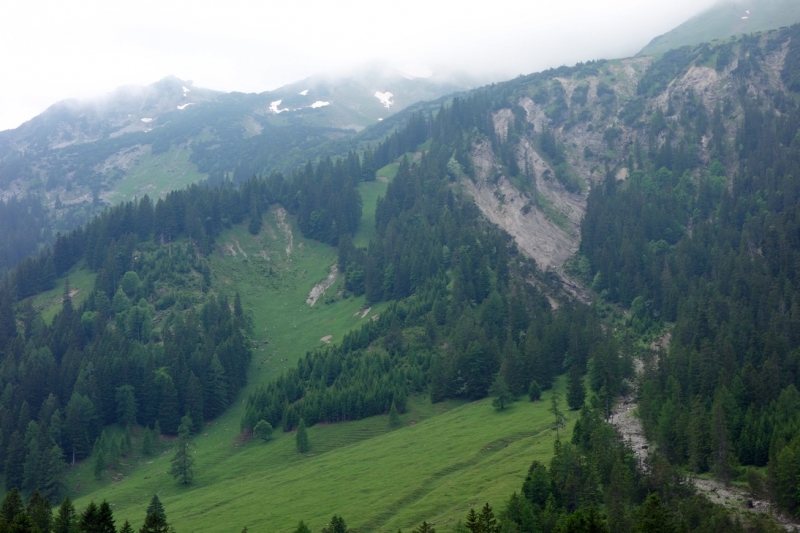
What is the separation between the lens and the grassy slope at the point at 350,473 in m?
105

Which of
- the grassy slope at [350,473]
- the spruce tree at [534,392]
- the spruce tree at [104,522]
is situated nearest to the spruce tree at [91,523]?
the spruce tree at [104,522]

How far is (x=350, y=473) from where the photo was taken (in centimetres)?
12238

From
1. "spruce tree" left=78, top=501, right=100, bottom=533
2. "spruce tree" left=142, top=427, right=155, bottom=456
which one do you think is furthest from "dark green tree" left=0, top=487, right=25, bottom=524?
"spruce tree" left=142, top=427, right=155, bottom=456

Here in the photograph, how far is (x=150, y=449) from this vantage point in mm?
150750

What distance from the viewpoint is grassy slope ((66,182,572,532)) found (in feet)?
344

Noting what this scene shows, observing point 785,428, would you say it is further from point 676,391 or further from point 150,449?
point 150,449

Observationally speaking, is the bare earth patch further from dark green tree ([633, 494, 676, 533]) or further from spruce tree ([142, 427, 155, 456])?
spruce tree ([142, 427, 155, 456])

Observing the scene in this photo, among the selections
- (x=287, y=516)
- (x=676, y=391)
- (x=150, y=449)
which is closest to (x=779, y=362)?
(x=676, y=391)

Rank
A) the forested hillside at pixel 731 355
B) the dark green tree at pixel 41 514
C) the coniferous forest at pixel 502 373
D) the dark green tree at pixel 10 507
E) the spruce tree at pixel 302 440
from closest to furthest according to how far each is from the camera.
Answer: the dark green tree at pixel 10 507 → the dark green tree at pixel 41 514 → the coniferous forest at pixel 502 373 → the forested hillside at pixel 731 355 → the spruce tree at pixel 302 440

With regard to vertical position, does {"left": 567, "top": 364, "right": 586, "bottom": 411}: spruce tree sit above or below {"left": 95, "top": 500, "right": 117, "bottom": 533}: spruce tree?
below

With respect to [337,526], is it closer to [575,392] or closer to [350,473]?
[350,473]

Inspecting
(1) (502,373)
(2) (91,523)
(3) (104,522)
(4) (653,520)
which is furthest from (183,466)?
(4) (653,520)

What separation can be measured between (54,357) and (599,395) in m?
125

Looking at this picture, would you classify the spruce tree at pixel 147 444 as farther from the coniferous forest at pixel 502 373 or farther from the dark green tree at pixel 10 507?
the dark green tree at pixel 10 507
